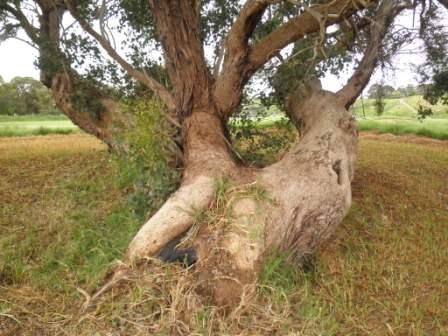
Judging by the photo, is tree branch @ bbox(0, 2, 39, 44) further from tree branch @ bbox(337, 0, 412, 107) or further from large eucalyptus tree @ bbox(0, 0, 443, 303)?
tree branch @ bbox(337, 0, 412, 107)

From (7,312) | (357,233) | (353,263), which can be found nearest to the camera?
(7,312)

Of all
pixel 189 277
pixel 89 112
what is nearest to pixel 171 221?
pixel 189 277

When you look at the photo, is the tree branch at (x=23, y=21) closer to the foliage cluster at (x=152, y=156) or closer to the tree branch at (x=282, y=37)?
the foliage cluster at (x=152, y=156)

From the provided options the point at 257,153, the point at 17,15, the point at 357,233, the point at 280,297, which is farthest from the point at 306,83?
the point at 17,15

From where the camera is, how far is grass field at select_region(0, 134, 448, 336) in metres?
2.72

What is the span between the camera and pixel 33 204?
5137 mm

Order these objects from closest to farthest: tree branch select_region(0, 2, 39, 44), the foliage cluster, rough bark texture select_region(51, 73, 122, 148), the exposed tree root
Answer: the exposed tree root < the foliage cluster < rough bark texture select_region(51, 73, 122, 148) < tree branch select_region(0, 2, 39, 44)

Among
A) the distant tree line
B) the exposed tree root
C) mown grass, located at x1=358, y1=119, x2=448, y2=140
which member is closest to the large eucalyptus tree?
the exposed tree root

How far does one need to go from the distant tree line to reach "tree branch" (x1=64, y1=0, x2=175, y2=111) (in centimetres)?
2806

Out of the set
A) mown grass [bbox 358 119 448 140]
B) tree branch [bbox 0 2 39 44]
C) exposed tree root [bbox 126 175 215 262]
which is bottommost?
mown grass [bbox 358 119 448 140]

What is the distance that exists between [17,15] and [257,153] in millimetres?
4537

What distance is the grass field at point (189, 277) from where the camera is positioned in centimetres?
272

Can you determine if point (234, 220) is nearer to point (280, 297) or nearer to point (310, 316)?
point (280, 297)

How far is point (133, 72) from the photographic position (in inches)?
204
